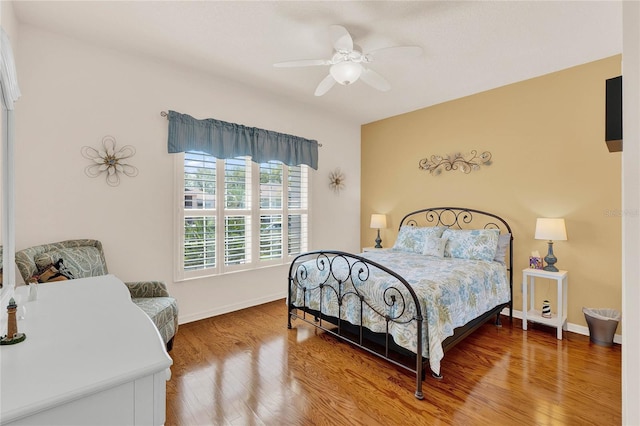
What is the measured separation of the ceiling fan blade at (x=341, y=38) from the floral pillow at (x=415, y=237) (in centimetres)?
240

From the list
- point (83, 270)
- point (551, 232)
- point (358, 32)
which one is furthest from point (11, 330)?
point (551, 232)

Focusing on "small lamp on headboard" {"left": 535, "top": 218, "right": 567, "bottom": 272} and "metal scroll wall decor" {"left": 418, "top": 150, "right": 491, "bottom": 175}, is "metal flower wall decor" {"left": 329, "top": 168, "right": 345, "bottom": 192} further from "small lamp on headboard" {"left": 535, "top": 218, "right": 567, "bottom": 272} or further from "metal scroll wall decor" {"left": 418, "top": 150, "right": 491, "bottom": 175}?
"small lamp on headboard" {"left": 535, "top": 218, "right": 567, "bottom": 272}

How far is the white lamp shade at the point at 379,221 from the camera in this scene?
15.4 feet

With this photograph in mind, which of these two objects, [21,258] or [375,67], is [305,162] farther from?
[21,258]

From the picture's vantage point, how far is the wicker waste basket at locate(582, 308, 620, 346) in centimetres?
282

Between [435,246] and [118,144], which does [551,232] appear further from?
[118,144]

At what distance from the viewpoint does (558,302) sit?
304 cm

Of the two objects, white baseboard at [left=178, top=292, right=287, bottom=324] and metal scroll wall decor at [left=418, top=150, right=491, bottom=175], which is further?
metal scroll wall decor at [left=418, top=150, right=491, bottom=175]

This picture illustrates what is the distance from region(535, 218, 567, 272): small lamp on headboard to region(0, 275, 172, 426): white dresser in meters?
3.49

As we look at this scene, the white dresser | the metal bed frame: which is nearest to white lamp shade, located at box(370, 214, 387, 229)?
the metal bed frame

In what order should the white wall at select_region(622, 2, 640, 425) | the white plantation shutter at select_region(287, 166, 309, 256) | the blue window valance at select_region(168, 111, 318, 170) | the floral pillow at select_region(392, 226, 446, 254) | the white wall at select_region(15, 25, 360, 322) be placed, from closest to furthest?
1. the white wall at select_region(622, 2, 640, 425)
2. the white wall at select_region(15, 25, 360, 322)
3. the blue window valance at select_region(168, 111, 318, 170)
4. the floral pillow at select_region(392, 226, 446, 254)
5. the white plantation shutter at select_region(287, 166, 309, 256)

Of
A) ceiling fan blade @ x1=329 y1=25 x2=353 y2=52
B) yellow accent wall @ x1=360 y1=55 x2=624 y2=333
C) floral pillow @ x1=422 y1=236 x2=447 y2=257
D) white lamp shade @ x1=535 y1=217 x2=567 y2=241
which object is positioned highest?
ceiling fan blade @ x1=329 y1=25 x2=353 y2=52

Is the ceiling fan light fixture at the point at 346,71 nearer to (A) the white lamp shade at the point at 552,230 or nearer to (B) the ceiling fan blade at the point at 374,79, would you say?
(B) the ceiling fan blade at the point at 374,79

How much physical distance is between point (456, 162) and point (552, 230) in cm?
146
